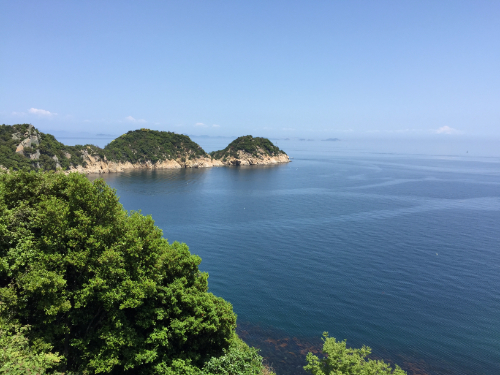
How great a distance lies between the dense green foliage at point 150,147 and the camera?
163 metres

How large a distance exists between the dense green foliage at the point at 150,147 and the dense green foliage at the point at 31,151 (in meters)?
28.1

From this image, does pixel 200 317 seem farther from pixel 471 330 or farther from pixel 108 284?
pixel 471 330

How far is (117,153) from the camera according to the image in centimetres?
15950

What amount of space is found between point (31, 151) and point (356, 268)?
117m

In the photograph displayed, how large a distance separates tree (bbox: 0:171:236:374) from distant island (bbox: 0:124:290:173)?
3461 inches

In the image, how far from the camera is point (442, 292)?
1588 inches

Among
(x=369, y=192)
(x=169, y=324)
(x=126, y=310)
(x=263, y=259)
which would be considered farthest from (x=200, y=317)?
(x=369, y=192)

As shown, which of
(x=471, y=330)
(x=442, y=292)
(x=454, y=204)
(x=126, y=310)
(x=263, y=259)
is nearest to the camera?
(x=126, y=310)

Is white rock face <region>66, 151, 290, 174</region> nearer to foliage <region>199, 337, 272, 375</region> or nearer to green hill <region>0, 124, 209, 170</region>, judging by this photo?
green hill <region>0, 124, 209, 170</region>

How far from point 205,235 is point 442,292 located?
4061cm

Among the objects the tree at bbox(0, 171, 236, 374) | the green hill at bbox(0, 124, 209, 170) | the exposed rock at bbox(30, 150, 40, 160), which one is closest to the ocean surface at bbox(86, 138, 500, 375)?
the tree at bbox(0, 171, 236, 374)

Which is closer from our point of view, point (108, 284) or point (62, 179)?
point (108, 284)

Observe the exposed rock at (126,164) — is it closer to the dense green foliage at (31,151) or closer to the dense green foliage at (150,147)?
the dense green foliage at (150,147)

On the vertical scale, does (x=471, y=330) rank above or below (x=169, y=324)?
below
